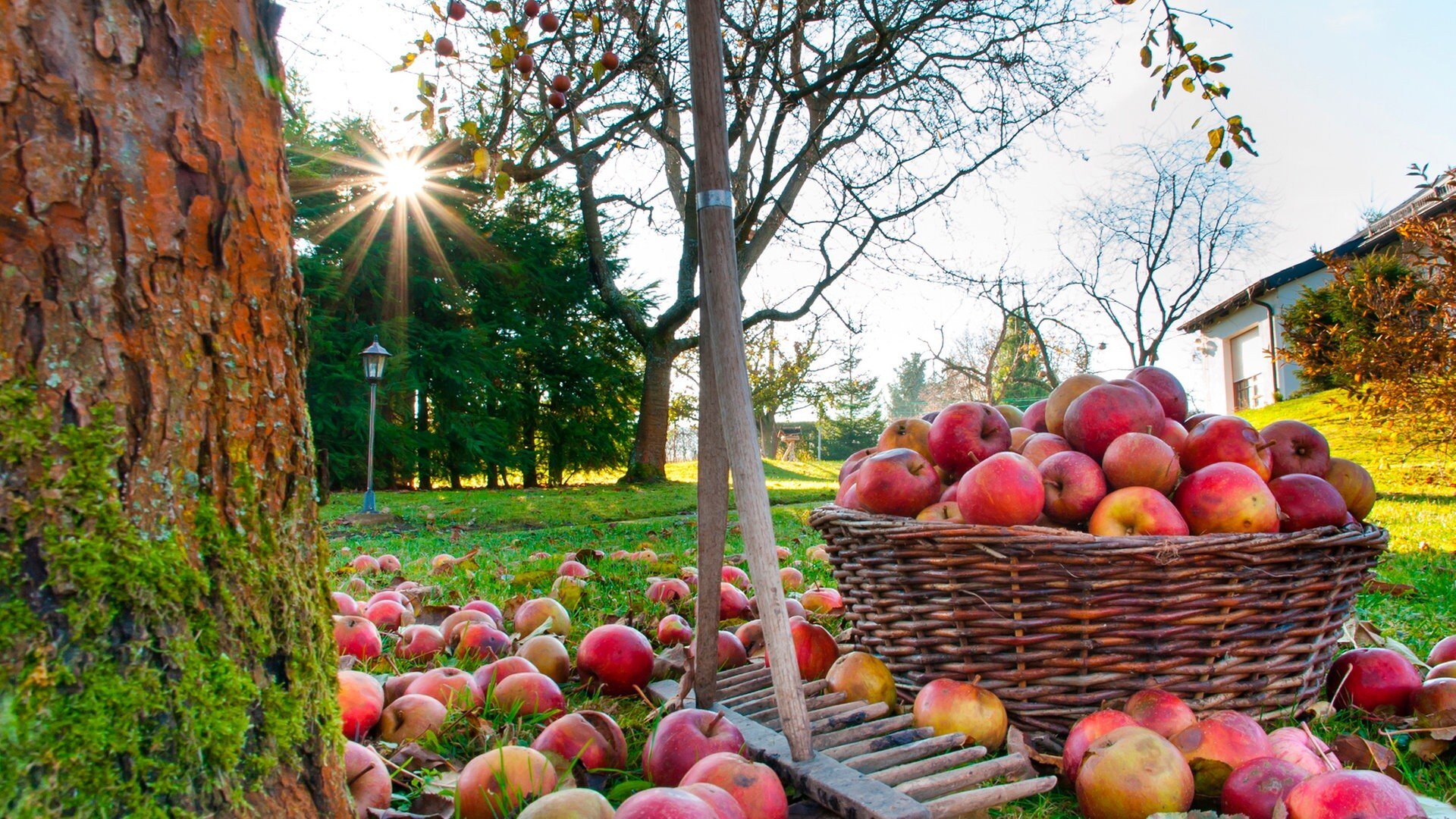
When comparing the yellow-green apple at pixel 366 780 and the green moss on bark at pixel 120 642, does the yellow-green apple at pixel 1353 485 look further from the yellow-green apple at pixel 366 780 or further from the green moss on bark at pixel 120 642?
the green moss on bark at pixel 120 642

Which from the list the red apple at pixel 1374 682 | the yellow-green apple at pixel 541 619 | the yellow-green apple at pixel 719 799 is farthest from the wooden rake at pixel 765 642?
the red apple at pixel 1374 682

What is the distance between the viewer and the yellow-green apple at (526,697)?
1.94 meters

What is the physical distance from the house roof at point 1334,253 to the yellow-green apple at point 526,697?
21090 millimetres

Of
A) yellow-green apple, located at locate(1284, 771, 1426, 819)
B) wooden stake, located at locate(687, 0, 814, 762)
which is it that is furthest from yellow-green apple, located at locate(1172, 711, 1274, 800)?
wooden stake, located at locate(687, 0, 814, 762)

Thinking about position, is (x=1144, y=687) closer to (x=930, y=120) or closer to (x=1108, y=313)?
(x=930, y=120)

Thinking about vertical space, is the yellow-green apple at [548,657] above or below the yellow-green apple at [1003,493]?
below

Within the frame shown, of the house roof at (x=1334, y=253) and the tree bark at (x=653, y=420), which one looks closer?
the tree bark at (x=653, y=420)

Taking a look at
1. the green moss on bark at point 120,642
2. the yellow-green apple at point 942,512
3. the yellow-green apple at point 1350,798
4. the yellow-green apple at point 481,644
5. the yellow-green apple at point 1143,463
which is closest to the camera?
the green moss on bark at point 120,642

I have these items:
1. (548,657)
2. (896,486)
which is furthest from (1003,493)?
(548,657)

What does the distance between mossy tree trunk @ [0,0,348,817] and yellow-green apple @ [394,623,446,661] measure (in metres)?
1.43

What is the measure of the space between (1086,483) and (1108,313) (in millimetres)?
23543

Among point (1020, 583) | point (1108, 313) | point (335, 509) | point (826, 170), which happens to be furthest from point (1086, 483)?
point (1108, 313)

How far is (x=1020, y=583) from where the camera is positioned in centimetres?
183

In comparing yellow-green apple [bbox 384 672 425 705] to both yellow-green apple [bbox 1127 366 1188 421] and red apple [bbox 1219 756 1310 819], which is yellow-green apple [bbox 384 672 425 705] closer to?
red apple [bbox 1219 756 1310 819]
